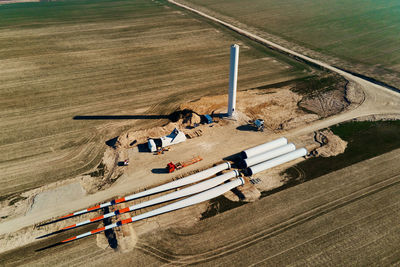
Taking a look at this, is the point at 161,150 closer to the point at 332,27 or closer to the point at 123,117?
the point at 123,117

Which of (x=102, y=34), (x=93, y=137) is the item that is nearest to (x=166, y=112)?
(x=93, y=137)

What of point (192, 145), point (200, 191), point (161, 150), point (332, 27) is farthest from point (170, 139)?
point (332, 27)

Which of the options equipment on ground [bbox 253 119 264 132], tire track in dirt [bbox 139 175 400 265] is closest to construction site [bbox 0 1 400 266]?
tire track in dirt [bbox 139 175 400 265]

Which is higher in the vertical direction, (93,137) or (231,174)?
(93,137)

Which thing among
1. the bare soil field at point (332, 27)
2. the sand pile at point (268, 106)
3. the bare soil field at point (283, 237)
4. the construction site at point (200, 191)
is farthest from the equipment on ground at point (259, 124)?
the bare soil field at point (332, 27)

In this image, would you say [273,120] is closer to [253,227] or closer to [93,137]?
[253,227]

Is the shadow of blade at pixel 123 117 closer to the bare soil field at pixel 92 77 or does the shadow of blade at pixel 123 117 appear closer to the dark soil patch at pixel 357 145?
the bare soil field at pixel 92 77
